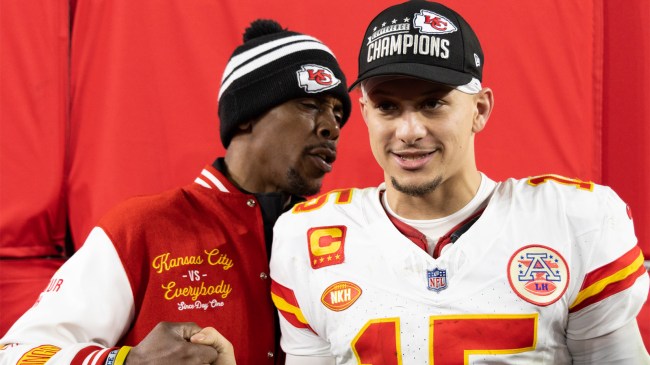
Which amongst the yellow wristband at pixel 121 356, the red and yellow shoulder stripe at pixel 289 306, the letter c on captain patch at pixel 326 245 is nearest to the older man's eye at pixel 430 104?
the letter c on captain patch at pixel 326 245

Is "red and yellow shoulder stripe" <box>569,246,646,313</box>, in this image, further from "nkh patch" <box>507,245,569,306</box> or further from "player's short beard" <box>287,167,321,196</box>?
"player's short beard" <box>287,167,321,196</box>

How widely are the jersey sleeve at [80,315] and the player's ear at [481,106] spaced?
26.4 inches

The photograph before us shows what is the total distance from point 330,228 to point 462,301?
0.85ft

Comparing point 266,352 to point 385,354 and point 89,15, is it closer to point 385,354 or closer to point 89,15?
point 385,354

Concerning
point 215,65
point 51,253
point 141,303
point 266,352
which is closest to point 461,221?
point 266,352

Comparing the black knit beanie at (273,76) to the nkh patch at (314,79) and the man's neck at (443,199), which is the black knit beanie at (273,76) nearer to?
the nkh patch at (314,79)

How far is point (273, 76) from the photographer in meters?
1.49

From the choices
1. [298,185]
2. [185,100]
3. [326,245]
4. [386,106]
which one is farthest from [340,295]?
[185,100]

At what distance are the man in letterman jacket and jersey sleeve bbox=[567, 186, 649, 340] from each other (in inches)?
21.0

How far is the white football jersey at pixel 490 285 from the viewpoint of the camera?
1.01m

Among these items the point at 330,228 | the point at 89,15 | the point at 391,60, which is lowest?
the point at 330,228

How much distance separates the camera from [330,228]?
116 cm

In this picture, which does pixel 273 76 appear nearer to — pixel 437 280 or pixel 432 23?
pixel 432 23

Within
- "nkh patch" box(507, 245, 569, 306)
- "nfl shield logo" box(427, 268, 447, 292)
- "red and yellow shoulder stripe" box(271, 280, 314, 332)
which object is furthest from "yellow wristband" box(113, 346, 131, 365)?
"nkh patch" box(507, 245, 569, 306)
